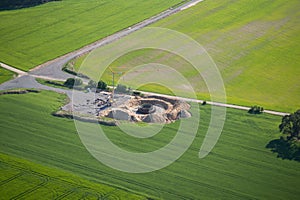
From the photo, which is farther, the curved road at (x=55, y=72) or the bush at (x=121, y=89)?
the curved road at (x=55, y=72)

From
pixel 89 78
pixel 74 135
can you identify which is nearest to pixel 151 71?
pixel 89 78

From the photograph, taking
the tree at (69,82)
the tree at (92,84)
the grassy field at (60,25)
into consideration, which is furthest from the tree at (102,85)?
the grassy field at (60,25)

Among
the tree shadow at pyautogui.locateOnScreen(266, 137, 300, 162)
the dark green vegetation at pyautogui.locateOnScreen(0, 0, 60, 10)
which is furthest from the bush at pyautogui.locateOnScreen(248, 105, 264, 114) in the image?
the dark green vegetation at pyautogui.locateOnScreen(0, 0, 60, 10)

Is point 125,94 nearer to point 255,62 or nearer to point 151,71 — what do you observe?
point 151,71

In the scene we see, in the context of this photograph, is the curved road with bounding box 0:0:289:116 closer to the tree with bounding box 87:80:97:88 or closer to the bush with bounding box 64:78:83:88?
the bush with bounding box 64:78:83:88

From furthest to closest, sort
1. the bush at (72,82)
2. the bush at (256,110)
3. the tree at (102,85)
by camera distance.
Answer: the bush at (72,82) < the tree at (102,85) < the bush at (256,110)

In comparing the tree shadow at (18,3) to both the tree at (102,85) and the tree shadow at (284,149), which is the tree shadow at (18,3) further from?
the tree shadow at (284,149)

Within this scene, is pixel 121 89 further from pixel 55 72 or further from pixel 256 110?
pixel 256 110
